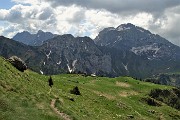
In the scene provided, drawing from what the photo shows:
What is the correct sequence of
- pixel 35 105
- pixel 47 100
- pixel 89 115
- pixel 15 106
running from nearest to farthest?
pixel 15 106, pixel 35 105, pixel 47 100, pixel 89 115

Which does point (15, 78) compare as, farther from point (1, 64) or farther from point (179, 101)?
point (179, 101)

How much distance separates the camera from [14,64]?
238 feet

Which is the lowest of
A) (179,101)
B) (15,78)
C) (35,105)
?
(179,101)

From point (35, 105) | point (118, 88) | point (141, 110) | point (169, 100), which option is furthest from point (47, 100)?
point (169, 100)

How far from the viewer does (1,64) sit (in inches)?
2304

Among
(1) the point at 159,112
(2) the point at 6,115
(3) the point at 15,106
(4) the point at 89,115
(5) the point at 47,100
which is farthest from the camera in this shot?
(1) the point at 159,112

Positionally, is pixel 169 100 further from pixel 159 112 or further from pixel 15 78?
pixel 15 78

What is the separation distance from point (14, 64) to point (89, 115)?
23339mm

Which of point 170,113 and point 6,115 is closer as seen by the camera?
point 6,115

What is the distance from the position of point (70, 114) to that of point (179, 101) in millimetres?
95090

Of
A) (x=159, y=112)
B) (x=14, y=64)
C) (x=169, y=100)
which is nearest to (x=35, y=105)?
(x=14, y=64)

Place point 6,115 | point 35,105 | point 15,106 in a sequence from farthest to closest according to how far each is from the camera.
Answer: point 35,105 → point 15,106 → point 6,115

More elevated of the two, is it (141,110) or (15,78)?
(15,78)

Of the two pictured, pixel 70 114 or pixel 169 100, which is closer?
pixel 70 114
